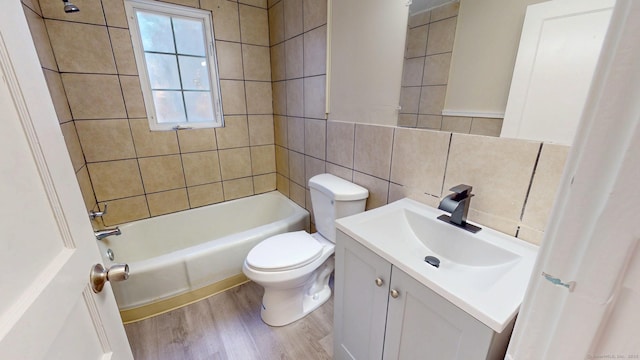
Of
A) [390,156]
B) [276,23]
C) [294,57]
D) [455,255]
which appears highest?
[276,23]

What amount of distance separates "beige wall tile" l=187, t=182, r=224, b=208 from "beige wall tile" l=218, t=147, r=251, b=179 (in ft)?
0.42

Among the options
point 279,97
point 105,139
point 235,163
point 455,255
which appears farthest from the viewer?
point 235,163

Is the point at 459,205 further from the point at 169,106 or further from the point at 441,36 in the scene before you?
the point at 169,106

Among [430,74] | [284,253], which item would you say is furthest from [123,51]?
[430,74]

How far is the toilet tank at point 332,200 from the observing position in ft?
4.70

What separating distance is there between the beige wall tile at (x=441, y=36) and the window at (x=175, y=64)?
5.53 ft

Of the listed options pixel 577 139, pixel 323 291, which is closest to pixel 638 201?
pixel 577 139

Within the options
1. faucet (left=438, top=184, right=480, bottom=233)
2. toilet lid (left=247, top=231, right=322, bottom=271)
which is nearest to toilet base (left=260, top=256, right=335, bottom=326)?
toilet lid (left=247, top=231, right=322, bottom=271)

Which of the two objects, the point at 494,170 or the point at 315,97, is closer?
the point at 494,170

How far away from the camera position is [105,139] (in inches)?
70.9

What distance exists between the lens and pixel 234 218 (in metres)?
2.44

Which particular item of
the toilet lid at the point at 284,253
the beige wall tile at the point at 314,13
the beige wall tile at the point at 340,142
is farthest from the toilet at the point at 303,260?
the beige wall tile at the point at 314,13

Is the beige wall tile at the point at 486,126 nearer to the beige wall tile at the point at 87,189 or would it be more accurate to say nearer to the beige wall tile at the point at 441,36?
the beige wall tile at the point at 441,36

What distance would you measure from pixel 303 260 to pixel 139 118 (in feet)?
5.34
